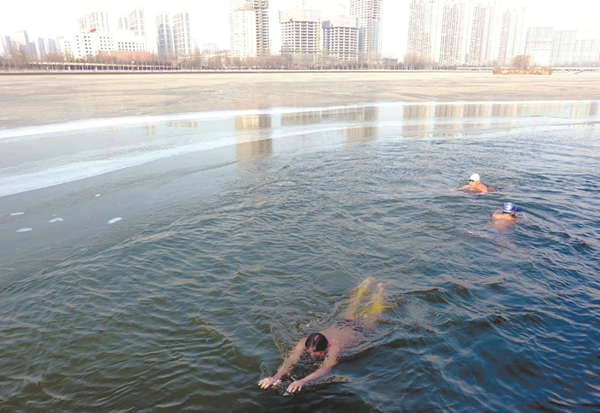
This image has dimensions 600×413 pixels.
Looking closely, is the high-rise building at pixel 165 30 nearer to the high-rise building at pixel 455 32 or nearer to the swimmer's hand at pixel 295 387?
the high-rise building at pixel 455 32

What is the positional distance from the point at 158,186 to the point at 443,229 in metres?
6.47

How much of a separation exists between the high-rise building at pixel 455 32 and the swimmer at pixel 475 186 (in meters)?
190

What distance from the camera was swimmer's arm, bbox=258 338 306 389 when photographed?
4.41m

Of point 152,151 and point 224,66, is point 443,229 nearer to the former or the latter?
point 152,151

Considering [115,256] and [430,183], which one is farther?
[430,183]

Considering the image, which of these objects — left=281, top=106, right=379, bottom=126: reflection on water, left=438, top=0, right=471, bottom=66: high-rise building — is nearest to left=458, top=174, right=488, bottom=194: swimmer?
left=281, top=106, right=379, bottom=126: reflection on water

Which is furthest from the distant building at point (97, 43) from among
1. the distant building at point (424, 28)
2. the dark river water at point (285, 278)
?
the dark river water at point (285, 278)

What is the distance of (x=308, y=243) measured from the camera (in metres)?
7.47

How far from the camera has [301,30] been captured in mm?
178875

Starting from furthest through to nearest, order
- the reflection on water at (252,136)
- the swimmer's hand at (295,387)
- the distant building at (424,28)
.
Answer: the distant building at (424,28) < the reflection on water at (252,136) < the swimmer's hand at (295,387)

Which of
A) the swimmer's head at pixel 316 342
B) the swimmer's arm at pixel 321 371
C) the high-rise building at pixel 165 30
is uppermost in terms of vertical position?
the high-rise building at pixel 165 30

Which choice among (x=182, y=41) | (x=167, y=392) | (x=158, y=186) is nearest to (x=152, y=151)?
(x=158, y=186)

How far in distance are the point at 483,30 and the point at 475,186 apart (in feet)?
712

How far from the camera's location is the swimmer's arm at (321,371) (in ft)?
14.2
